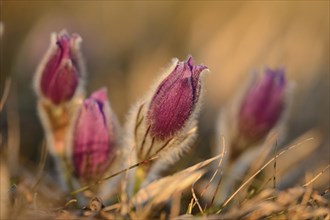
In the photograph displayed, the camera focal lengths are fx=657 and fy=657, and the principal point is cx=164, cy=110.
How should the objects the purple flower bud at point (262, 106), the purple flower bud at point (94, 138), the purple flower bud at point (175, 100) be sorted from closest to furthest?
1. the purple flower bud at point (175, 100)
2. the purple flower bud at point (94, 138)
3. the purple flower bud at point (262, 106)

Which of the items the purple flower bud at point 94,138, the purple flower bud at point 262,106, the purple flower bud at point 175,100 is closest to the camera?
the purple flower bud at point 175,100

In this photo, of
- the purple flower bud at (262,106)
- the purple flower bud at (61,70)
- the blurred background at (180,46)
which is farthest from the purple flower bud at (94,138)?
the blurred background at (180,46)

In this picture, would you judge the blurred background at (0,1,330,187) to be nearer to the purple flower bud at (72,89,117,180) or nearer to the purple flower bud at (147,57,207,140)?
the purple flower bud at (72,89,117,180)

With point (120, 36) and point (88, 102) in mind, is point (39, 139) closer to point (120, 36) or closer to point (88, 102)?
point (88, 102)

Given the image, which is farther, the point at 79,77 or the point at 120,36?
the point at 120,36

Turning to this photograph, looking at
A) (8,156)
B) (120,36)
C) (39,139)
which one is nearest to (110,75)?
(120,36)

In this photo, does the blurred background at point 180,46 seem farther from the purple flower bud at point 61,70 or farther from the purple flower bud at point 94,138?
the purple flower bud at point 94,138
